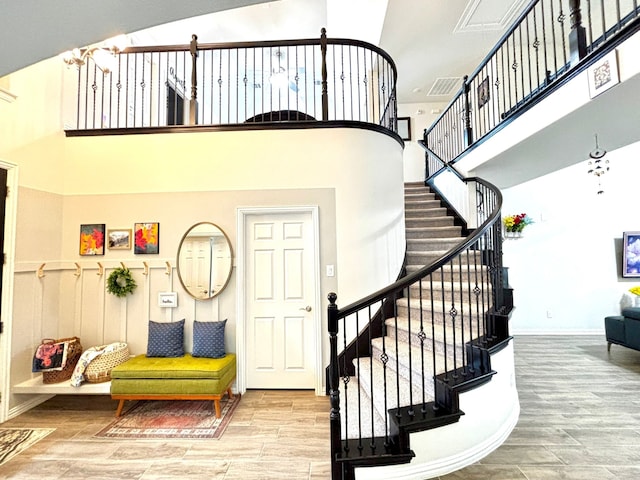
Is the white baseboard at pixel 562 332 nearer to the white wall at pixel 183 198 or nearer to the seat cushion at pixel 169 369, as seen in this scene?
the white wall at pixel 183 198

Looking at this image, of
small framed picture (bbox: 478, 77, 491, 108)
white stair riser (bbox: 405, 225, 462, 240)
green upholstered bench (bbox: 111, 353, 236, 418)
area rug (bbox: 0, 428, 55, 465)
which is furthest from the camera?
small framed picture (bbox: 478, 77, 491, 108)

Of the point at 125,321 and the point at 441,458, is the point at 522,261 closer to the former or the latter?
the point at 441,458

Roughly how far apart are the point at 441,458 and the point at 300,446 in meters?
1.07

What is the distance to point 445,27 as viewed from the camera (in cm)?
530

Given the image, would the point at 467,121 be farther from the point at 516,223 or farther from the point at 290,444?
the point at 290,444

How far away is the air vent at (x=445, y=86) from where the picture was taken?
22.4 feet

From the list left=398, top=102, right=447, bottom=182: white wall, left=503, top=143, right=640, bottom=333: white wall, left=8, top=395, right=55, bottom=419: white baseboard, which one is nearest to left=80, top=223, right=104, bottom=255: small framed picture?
left=8, top=395, right=55, bottom=419: white baseboard

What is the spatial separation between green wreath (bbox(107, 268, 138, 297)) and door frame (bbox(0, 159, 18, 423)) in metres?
0.82

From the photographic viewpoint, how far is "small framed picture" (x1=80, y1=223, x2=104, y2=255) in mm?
3596

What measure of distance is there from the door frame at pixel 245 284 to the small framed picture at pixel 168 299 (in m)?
0.73

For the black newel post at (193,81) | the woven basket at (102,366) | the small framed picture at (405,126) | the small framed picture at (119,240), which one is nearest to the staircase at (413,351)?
the woven basket at (102,366)

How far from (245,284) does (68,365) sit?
194cm

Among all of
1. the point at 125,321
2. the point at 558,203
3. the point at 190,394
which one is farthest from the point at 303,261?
the point at 558,203

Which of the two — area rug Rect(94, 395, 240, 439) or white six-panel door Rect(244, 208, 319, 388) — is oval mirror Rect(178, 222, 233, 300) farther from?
area rug Rect(94, 395, 240, 439)
